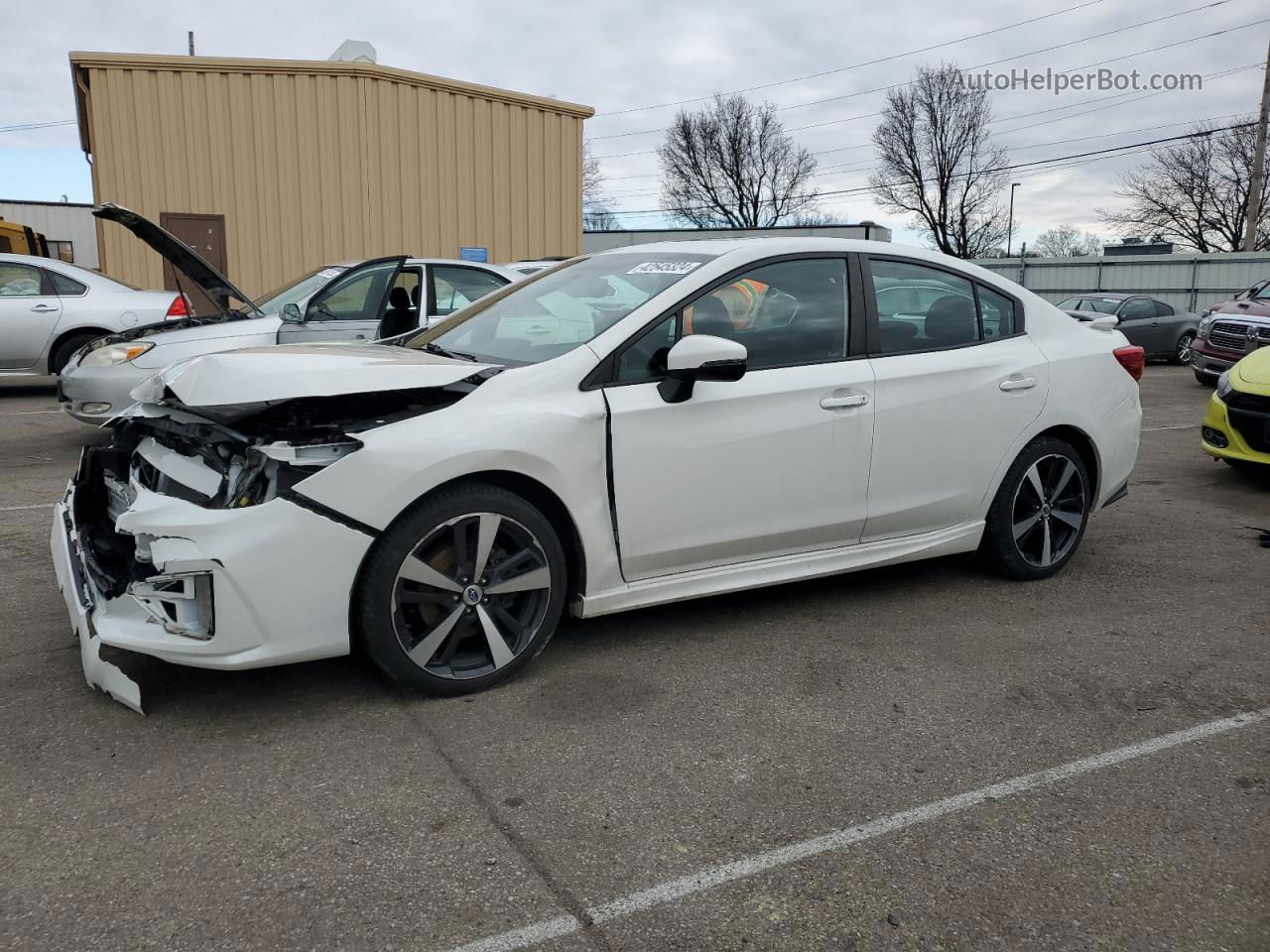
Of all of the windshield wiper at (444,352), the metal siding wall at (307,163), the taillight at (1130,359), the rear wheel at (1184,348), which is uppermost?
the metal siding wall at (307,163)

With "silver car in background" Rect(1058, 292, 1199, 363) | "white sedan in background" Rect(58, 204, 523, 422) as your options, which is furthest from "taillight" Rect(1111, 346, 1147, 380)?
"silver car in background" Rect(1058, 292, 1199, 363)

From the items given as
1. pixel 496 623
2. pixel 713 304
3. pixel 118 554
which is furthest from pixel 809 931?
pixel 118 554

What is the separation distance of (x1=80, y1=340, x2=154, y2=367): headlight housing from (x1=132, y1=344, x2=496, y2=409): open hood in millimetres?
4195

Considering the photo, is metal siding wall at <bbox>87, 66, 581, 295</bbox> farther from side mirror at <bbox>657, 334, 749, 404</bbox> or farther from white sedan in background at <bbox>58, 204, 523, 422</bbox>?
side mirror at <bbox>657, 334, 749, 404</bbox>

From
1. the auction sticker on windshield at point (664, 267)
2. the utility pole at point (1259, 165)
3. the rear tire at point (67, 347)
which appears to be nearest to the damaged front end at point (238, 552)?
the auction sticker on windshield at point (664, 267)

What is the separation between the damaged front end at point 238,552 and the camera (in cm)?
300

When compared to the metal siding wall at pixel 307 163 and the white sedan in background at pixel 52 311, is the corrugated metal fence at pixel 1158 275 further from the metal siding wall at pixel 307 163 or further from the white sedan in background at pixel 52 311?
the white sedan in background at pixel 52 311

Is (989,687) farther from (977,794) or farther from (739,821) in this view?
(739,821)

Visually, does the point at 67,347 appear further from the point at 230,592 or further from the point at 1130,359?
the point at 1130,359

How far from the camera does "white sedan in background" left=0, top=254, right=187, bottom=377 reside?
10406mm

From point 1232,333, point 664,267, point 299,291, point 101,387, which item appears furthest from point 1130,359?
point 1232,333

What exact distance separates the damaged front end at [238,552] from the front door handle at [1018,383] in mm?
2482

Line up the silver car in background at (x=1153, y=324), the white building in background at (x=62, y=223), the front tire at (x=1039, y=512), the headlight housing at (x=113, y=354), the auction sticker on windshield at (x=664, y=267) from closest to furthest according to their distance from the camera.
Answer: the auction sticker on windshield at (x=664, y=267) < the front tire at (x=1039, y=512) < the headlight housing at (x=113, y=354) < the silver car in background at (x=1153, y=324) < the white building in background at (x=62, y=223)

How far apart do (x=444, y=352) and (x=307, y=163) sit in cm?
1303
